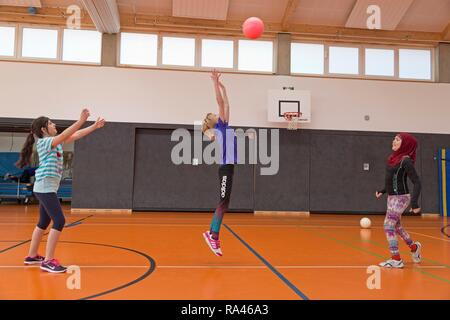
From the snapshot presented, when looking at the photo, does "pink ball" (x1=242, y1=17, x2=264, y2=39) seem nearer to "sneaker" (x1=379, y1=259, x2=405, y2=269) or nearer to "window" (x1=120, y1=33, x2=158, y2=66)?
"sneaker" (x1=379, y1=259, x2=405, y2=269)

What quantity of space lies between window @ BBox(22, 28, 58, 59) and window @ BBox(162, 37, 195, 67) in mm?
3497

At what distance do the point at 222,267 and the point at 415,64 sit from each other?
40.5ft

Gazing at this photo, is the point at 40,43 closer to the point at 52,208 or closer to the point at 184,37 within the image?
the point at 184,37

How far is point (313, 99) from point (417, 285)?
32.5 feet

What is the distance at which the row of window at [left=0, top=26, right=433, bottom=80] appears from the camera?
12484 millimetres

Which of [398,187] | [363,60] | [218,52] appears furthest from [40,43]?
[398,187]

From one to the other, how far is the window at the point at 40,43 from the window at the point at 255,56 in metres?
6.02

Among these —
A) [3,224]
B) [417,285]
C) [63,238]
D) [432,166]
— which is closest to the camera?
[417,285]

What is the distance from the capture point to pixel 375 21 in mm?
12719

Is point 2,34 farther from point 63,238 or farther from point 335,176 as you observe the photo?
point 335,176

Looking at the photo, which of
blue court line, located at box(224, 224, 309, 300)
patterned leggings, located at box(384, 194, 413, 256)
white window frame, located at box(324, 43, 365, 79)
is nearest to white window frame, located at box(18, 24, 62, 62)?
white window frame, located at box(324, 43, 365, 79)
